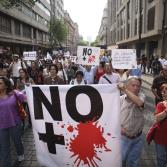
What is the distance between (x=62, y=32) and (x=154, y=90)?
69332 millimetres

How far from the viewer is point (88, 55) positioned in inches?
425

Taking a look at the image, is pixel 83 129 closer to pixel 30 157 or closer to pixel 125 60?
pixel 30 157

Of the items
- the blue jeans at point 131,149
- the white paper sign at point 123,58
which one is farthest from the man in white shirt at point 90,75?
the blue jeans at point 131,149

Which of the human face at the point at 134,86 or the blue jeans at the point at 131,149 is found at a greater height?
the human face at the point at 134,86

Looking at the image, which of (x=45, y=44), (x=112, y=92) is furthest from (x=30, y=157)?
(x=45, y=44)

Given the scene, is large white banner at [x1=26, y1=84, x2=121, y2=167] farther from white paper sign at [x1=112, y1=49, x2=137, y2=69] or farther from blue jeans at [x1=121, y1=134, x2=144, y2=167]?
white paper sign at [x1=112, y1=49, x2=137, y2=69]

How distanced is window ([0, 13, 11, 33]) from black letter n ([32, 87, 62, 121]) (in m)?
33.6

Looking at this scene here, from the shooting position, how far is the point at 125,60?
10344 millimetres

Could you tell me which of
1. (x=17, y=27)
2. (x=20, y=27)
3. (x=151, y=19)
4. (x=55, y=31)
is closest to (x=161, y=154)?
(x=151, y=19)

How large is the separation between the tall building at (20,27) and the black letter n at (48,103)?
962 inches

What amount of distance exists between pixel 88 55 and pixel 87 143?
23.2ft

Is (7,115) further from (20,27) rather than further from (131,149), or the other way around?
(20,27)

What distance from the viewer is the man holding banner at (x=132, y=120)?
408 cm

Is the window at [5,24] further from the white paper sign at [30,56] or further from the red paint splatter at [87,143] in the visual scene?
the red paint splatter at [87,143]
